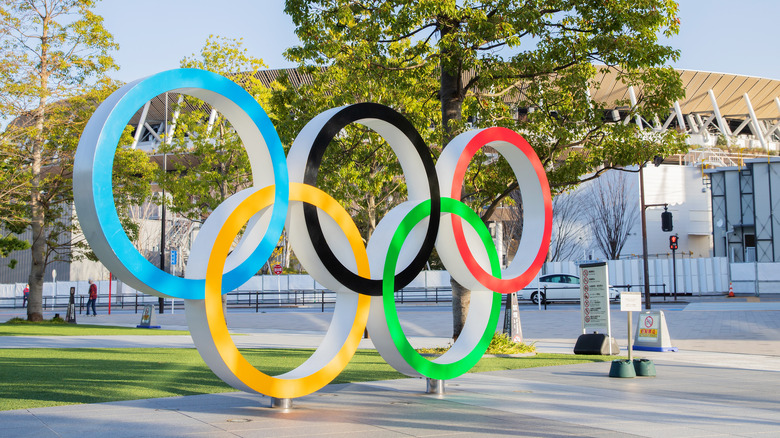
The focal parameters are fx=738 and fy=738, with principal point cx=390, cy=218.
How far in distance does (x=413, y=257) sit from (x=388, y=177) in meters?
7.20

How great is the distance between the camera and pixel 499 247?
46781 mm

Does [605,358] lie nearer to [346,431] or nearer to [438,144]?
[438,144]

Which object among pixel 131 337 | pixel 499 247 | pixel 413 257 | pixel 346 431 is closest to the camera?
pixel 346 431

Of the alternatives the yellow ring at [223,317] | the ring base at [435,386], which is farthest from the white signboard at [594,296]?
the yellow ring at [223,317]

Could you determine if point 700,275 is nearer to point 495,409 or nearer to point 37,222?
point 37,222

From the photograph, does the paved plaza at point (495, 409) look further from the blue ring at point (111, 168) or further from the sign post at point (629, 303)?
the blue ring at point (111, 168)

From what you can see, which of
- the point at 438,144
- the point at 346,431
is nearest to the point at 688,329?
the point at 438,144

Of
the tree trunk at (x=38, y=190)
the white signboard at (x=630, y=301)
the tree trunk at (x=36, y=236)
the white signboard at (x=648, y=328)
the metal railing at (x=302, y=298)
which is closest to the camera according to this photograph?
the white signboard at (x=630, y=301)

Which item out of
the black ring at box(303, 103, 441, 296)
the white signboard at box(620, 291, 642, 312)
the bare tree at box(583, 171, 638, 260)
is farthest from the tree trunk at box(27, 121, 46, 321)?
the bare tree at box(583, 171, 638, 260)

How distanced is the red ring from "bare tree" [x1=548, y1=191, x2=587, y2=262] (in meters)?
40.3

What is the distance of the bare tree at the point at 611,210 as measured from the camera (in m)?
49.6

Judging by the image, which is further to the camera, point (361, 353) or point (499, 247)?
point (499, 247)

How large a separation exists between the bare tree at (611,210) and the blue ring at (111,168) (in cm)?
4453

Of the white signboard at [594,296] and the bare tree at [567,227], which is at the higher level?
the bare tree at [567,227]
